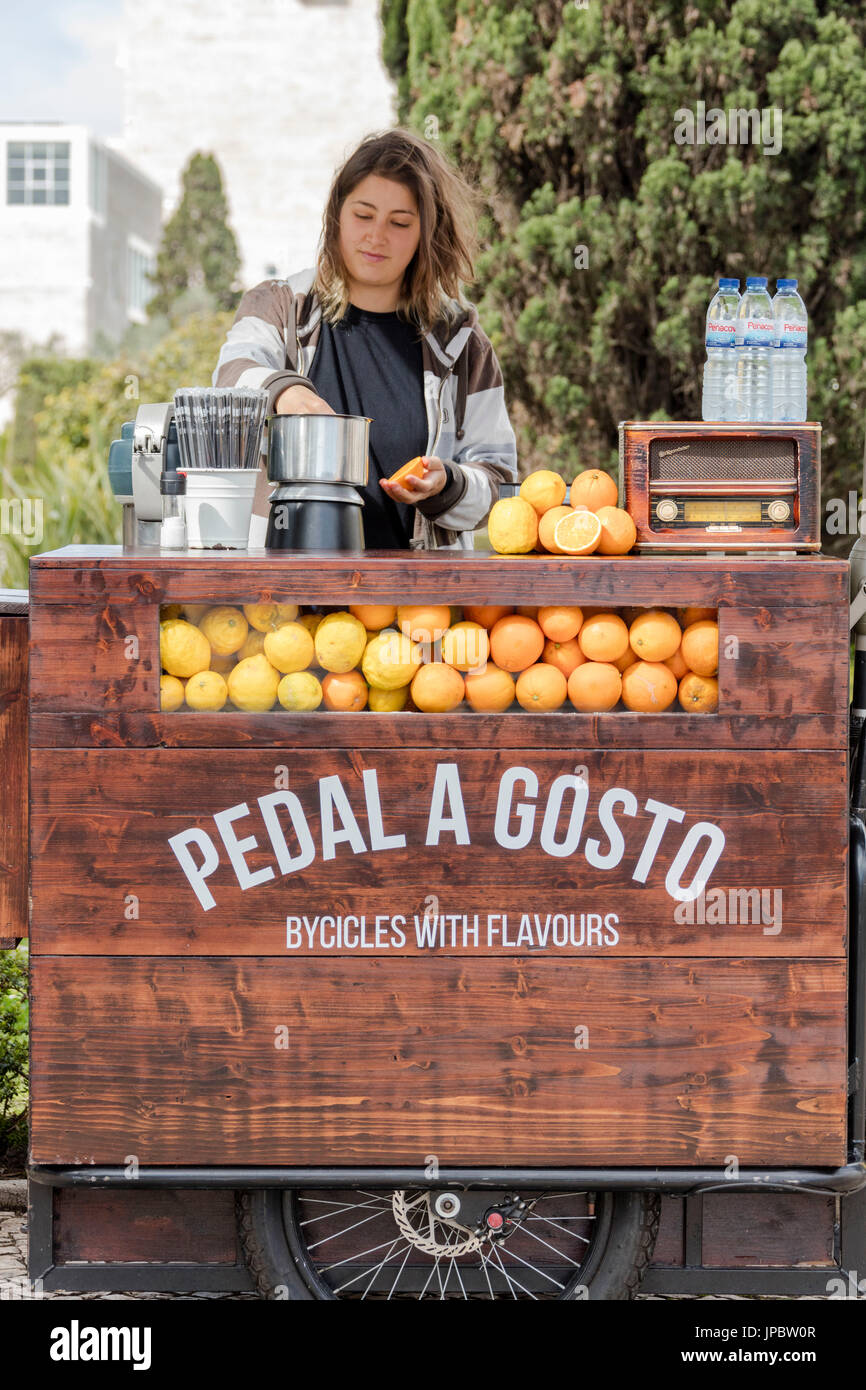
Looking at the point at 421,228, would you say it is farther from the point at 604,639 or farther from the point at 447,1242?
the point at 447,1242

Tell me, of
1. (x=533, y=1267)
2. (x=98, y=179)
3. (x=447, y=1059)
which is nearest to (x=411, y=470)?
(x=447, y=1059)

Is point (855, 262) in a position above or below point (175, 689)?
above

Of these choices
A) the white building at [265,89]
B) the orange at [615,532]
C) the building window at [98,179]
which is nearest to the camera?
the orange at [615,532]

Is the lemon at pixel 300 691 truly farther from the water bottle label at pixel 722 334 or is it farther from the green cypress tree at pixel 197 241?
the green cypress tree at pixel 197 241

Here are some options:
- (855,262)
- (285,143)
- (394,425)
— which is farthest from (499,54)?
(285,143)

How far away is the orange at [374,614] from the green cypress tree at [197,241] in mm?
13838

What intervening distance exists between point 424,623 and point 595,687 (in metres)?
0.30

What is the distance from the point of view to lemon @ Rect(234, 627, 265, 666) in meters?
2.37

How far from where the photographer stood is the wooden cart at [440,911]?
89.5 inches

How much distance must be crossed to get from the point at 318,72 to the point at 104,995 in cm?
1619

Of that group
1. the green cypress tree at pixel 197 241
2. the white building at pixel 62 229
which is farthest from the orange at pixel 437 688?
the white building at pixel 62 229

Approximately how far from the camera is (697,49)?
630 centimetres

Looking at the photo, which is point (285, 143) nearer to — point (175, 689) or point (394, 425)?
point (394, 425)

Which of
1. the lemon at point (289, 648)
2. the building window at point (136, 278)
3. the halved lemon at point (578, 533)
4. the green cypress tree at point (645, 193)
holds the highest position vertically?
the building window at point (136, 278)
